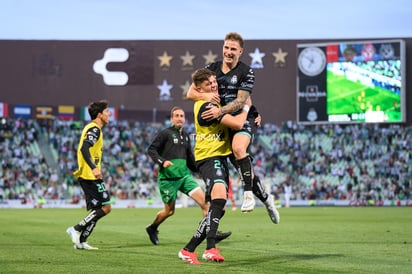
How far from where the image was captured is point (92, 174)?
13.6 meters

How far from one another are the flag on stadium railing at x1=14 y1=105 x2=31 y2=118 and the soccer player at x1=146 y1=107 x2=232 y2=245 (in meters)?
39.5

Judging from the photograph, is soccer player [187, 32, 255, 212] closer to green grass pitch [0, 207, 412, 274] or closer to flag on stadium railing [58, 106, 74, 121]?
green grass pitch [0, 207, 412, 274]

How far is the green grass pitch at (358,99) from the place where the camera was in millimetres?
51312

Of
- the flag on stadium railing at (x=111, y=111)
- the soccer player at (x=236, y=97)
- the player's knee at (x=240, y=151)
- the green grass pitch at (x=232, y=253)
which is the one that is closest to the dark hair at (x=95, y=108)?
the green grass pitch at (x=232, y=253)

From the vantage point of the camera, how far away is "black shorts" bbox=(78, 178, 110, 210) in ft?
45.1

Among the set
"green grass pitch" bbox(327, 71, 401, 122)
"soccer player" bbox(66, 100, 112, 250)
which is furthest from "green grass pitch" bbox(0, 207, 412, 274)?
"green grass pitch" bbox(327, 71, 401, 122)

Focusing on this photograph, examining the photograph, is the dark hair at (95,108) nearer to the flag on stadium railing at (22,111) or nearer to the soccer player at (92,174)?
the soccer player at (92,174)

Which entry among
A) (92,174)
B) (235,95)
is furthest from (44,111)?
(235,95)

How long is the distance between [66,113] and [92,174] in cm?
4154

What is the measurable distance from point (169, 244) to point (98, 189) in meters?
1.69

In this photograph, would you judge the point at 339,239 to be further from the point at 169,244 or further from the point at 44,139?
the point at 44,139

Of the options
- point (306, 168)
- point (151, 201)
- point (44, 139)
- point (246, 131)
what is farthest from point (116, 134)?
point (246, 131)

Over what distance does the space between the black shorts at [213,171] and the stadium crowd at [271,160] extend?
1406 inches

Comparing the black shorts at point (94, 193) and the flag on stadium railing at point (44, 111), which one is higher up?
the flag on stadium railing at point (44, 111)
